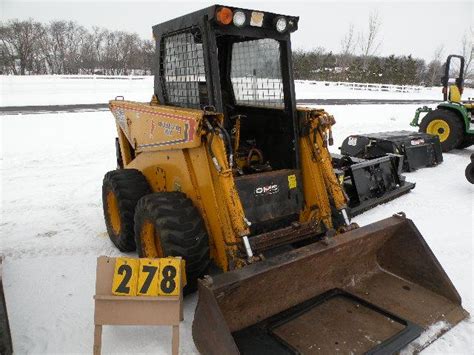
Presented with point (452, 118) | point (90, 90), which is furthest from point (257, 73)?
point (90, 90)

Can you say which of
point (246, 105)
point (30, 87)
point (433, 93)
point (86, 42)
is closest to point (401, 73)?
point (433, 93)

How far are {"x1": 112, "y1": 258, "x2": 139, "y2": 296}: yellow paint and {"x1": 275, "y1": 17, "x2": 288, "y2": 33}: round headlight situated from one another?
2312 mm

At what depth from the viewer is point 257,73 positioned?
418 cm

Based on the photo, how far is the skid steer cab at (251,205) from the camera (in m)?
2.98

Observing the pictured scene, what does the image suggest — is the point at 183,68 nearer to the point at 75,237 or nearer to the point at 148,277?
the point at 148,277

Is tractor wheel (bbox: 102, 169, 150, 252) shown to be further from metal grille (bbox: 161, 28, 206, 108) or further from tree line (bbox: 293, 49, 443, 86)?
tree line (bbox: 293, 49, 443, 86)

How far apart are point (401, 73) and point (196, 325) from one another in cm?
4637

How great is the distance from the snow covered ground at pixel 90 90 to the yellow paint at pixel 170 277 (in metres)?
19.5

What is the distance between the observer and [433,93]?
111 ft

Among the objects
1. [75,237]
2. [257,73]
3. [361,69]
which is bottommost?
[75,237]

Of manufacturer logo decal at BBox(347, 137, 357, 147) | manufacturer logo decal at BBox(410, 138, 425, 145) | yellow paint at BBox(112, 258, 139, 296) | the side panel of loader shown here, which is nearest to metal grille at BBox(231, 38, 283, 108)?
the side panel of loader

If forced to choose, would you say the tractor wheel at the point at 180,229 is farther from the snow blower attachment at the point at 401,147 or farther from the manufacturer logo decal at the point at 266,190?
the snow blower attachment at the point at 401,147

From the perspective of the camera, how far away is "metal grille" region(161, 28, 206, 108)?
3584mm

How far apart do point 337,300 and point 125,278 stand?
1803mm
